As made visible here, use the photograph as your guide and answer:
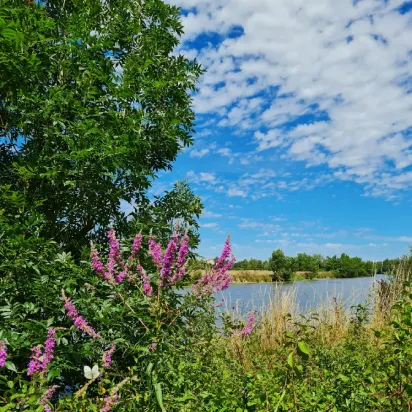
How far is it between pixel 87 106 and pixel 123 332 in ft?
7.15

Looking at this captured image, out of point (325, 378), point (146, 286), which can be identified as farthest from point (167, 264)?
point (325, 378)

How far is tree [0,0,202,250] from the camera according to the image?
3473 millimetres

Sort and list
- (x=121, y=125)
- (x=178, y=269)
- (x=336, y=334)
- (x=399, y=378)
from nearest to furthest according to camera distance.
Result: (x=178, y=269)
(x=399, y=378)
(x=121, y=125)
(x=336, y=334)

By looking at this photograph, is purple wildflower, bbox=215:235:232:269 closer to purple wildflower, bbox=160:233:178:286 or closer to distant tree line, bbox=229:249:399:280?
purple wildflower, bbox=160:233:178:286

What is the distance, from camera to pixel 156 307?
6.81 feet

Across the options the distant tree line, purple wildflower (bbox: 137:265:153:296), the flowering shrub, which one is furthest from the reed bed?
the distant tree line

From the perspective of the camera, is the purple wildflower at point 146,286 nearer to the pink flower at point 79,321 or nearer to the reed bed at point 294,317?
the pink flower at point 79,321

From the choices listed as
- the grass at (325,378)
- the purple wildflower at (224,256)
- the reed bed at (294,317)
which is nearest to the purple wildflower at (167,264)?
the purple wildflower at (224,256)

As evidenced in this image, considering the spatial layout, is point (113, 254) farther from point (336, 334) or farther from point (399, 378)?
point (336, 334)

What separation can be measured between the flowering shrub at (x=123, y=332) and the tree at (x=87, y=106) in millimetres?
750

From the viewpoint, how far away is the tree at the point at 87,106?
347 centimetres

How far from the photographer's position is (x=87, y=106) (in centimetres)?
387

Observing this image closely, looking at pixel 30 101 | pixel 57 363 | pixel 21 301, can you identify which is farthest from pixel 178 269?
pixel 30 101

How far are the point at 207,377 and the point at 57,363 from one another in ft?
3.74
